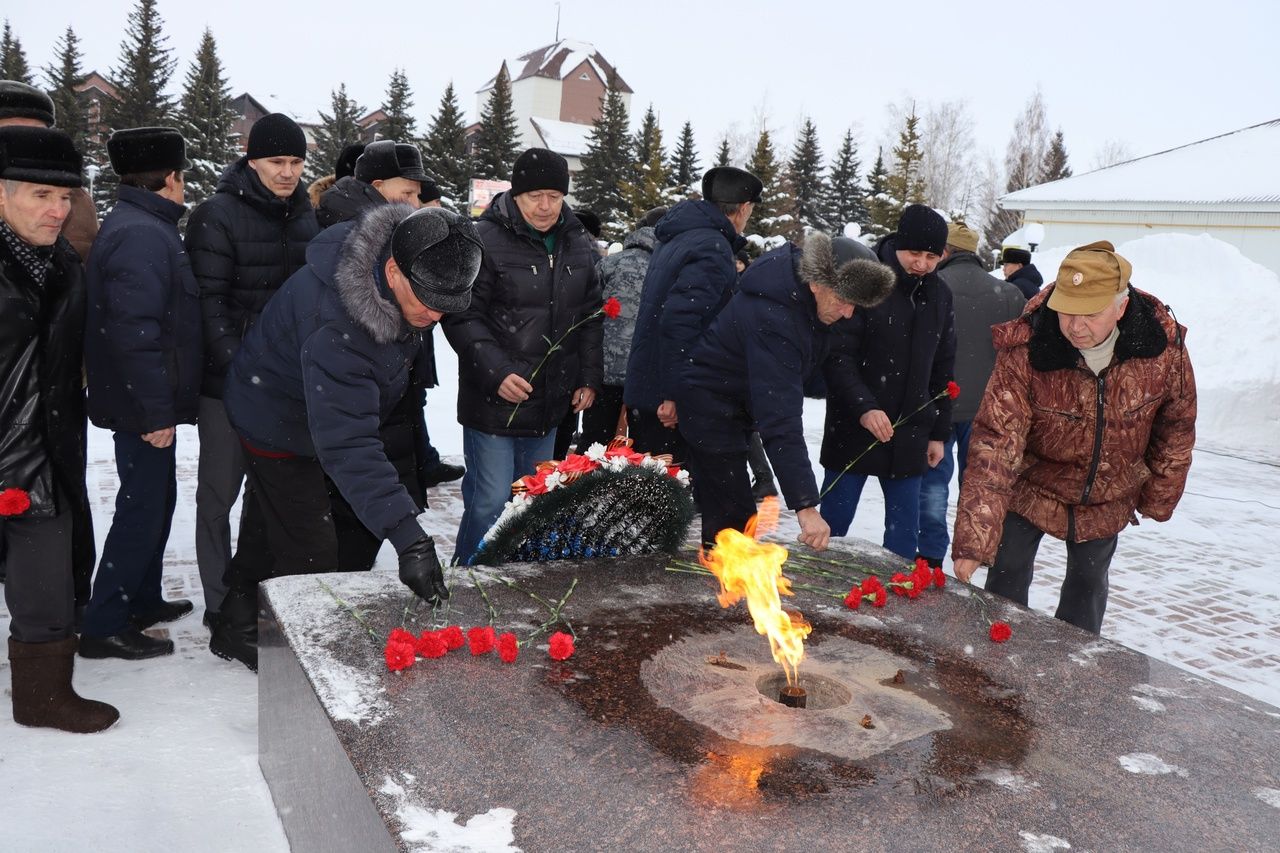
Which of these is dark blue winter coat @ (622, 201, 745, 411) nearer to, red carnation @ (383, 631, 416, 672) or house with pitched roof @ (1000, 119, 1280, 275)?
red carnation @ (383, 631, 416, 672)

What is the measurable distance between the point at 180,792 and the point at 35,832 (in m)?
0.40

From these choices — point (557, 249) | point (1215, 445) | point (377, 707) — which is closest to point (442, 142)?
point (1215, 445)

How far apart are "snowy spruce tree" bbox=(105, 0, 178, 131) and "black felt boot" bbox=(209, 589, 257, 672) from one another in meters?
37.2

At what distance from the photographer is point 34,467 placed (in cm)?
332

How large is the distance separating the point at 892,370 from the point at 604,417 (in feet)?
6.86

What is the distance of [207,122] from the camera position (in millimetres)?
34812

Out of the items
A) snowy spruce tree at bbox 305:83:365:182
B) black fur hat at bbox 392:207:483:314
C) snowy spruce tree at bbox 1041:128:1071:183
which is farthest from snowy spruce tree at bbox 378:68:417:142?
black fur hat at bbox 392:207:483:314

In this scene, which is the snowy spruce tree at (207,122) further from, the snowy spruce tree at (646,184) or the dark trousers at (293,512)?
the dark trousers at (293,512)

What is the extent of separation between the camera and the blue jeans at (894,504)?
16.6 ft

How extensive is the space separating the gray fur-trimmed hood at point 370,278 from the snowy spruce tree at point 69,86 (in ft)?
128

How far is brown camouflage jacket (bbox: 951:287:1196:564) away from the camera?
11.8 ft

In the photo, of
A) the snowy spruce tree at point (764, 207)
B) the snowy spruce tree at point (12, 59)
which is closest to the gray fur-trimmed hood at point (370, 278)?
the snowy spruce tree at point (764, 207)

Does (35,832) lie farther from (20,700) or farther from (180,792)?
(20,700)

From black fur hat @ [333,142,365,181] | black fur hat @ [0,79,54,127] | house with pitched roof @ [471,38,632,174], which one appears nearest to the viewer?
black fur hat @ [0,79,54,127]
